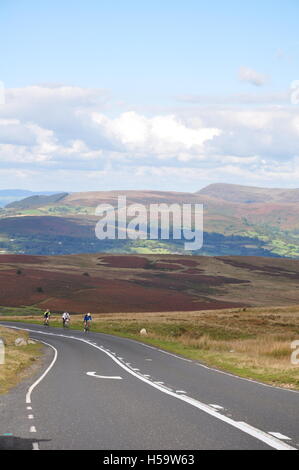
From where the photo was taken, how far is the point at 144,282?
134250 mm

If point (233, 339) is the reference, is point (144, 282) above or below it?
below

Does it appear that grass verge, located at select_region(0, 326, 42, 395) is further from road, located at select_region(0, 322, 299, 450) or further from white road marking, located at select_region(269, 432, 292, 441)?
white road marking, located at select_region(269, 432, 292, 441)

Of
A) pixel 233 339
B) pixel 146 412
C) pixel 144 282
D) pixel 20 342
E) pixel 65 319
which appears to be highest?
pixel 146 412

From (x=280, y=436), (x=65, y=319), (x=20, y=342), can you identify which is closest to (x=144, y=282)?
(x=65, y=319)

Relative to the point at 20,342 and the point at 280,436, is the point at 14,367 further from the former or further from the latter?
the point at 280,436

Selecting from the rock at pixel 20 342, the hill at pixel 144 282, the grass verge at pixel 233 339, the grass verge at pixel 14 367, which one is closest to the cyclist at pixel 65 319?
the grass verge at pixel 233 339

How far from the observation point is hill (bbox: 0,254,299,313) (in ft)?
339

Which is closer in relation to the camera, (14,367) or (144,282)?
(14,367)

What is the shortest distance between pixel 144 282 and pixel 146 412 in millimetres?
120732

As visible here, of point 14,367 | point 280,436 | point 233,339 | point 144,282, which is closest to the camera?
point 280,436

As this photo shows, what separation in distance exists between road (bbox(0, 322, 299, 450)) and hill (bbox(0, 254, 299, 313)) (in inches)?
2855

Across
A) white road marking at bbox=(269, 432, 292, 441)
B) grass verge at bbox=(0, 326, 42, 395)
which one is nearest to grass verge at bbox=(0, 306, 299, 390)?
grass verge at bbox=(0, 326, 42, 395)

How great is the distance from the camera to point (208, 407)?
573 inches

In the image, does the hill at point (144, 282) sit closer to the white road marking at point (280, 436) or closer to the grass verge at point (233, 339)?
the grass verge at point (233, 339)
